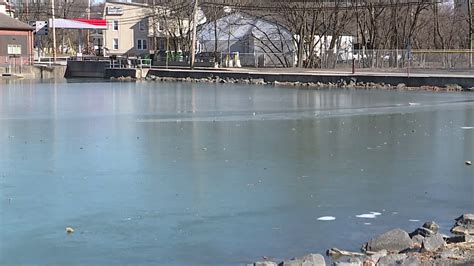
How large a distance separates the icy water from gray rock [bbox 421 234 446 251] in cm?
80

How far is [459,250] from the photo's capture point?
6.70 meters

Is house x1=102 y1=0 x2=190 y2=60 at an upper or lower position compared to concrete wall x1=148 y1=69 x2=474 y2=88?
upper

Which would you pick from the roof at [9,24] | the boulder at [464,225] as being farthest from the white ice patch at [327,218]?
the roof at [9,24]

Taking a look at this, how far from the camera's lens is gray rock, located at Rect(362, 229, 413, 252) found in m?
7.16

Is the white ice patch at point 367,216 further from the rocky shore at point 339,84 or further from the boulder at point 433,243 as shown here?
the rocky shore at point 339,84

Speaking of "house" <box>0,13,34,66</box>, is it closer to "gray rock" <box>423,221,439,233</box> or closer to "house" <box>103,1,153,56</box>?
"house" <box>103,1,153,56</box>

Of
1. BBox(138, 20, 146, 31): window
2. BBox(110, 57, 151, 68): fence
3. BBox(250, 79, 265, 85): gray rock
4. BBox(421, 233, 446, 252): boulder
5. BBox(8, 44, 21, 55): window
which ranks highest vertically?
BBox(138, 20, 146, 31): window

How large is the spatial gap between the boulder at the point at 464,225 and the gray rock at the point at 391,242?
753mm

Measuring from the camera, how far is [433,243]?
6984mm

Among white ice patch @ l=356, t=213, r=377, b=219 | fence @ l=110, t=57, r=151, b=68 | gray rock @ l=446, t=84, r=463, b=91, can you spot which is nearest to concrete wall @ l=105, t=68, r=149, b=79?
fence @ l=110, t=57, r=151, b=68

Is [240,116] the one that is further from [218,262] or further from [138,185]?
[218,262]

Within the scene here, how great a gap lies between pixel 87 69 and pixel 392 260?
48.0 metres

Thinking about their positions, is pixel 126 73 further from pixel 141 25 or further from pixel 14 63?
pixel 141 25

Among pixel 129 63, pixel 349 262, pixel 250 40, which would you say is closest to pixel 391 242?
pixel 349 262
